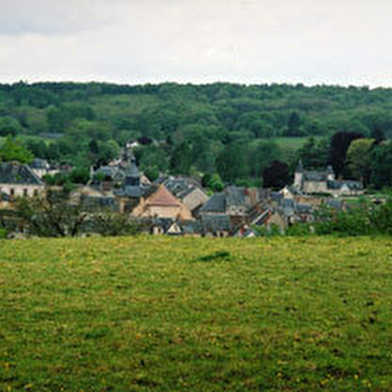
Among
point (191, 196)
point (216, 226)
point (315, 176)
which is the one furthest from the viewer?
point (315, 176)

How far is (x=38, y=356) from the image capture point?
34.2 ft

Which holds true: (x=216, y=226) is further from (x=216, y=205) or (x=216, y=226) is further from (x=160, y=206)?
(x=216, y=205)

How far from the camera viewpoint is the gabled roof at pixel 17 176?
8912 cm

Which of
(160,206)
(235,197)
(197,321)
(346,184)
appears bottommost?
(346,184)

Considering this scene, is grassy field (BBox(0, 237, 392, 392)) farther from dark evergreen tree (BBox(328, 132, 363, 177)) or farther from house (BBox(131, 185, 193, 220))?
dark evergreen tree (BBox(328, 132, 363, 177))

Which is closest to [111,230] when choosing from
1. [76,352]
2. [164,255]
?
[164,255]

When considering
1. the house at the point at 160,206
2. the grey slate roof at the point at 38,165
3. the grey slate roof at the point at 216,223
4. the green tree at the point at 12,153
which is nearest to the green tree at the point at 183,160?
the grey slate roof at the point at 38,165

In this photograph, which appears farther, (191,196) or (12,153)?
(12,153)

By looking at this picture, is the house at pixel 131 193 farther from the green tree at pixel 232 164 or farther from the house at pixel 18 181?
the green tree at pixel 232 164

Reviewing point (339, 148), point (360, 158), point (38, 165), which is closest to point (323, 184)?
point (360, 158)

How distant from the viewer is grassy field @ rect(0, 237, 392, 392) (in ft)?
31.7

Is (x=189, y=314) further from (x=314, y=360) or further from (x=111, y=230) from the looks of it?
(x=111, y=230)

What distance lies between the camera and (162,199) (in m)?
79.5

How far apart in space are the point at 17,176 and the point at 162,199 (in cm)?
2069
